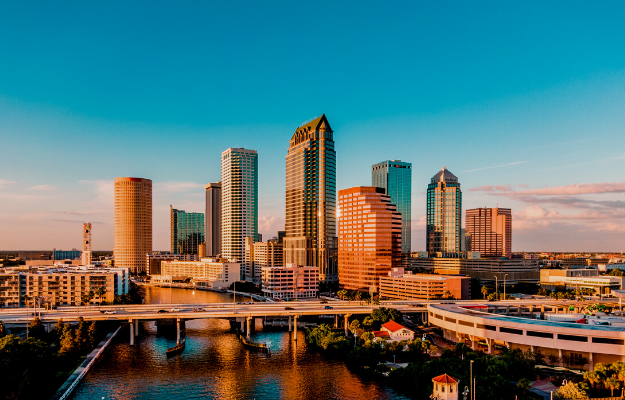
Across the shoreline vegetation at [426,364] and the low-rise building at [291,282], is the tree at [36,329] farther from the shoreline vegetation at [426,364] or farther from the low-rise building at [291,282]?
the low-rise building at [291,282]

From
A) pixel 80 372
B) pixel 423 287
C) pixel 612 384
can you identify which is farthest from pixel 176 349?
pixel 423 287

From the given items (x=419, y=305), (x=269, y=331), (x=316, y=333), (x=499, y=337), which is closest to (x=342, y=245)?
(x=419, y=305)

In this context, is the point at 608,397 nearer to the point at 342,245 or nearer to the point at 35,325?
the point at 35,325

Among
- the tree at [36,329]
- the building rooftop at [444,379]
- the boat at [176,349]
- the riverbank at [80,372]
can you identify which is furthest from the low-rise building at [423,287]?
the tree at [36,329]

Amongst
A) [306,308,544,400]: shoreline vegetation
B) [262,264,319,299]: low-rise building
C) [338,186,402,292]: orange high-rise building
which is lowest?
[262,264,319,299]: low-rise building

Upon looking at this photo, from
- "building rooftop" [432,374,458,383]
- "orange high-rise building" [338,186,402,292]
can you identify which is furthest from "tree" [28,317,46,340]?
"orange high-rise building" [338,186,402,292]

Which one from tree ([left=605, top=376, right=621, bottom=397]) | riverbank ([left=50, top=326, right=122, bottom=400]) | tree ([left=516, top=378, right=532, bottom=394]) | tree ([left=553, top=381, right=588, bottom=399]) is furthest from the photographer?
riverbank ([left=50, top=326, right=122, bottom=400])

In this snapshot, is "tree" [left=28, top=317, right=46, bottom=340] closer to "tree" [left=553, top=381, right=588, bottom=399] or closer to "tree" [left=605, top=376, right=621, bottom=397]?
"tree" [left=553, top=381, right=588, bottom=399]
